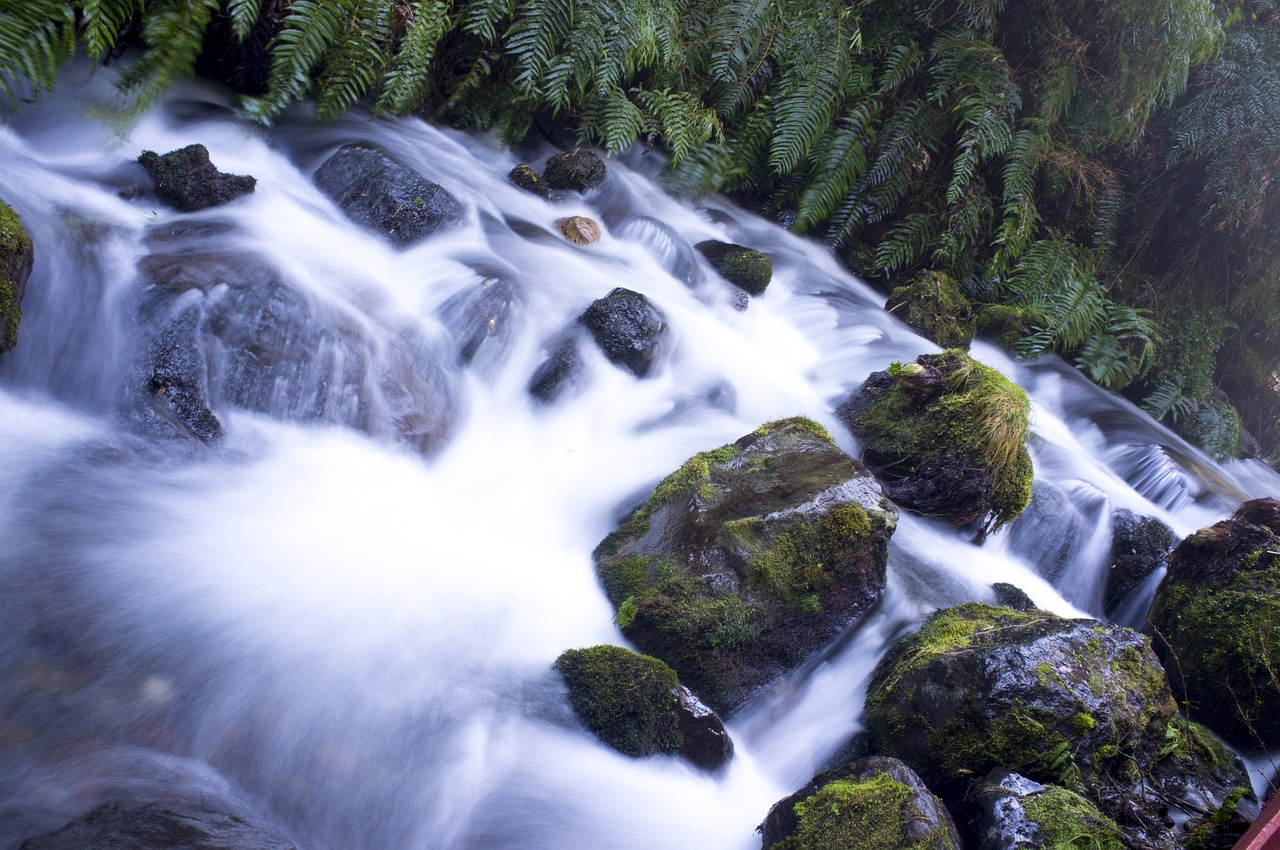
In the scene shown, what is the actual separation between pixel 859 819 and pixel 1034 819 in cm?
51

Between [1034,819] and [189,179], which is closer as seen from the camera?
[1034,819]

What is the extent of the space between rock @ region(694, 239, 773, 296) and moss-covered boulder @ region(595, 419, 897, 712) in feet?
7.62

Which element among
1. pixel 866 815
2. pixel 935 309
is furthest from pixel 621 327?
pixel 935 309

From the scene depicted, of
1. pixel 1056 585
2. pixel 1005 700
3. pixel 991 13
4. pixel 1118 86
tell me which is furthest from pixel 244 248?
pixel 1118 86

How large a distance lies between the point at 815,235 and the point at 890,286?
2.36ft

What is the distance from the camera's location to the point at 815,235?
6.85 meters

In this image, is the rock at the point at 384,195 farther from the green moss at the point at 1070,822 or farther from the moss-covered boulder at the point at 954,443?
the green moss at the point at 1070,822

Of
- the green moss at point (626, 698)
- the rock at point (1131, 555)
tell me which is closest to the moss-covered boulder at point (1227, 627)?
the rock at point (1131, 555)

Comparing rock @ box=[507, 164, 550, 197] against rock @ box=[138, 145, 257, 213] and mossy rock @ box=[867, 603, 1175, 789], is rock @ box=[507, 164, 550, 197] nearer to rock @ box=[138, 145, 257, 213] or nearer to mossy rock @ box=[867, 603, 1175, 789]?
rock @ box=[138, 145, 257, 213]

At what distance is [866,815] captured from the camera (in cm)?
240

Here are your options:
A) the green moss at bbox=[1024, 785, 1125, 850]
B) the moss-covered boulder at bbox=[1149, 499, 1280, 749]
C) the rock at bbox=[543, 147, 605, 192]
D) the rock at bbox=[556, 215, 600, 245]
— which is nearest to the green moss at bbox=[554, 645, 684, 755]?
the green moss at bbox=[1024, 785, 1125, 850]

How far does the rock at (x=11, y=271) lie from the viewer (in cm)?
287

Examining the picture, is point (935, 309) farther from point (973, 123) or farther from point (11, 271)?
point (11, 271)

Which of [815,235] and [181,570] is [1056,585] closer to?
[815,235]
